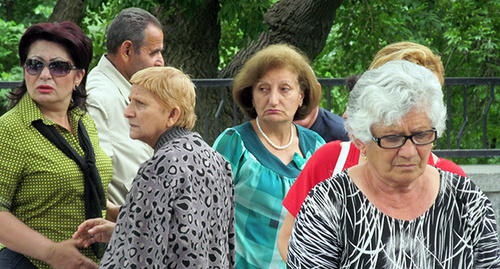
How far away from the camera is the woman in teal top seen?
136 inches

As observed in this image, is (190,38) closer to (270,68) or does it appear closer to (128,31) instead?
(128,31)

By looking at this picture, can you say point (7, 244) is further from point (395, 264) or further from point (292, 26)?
point (292, 26)

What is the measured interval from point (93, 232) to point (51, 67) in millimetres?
784

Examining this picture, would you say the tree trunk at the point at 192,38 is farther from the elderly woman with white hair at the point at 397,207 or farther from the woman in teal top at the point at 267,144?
the elderly woman with white hair at the point at 397,207

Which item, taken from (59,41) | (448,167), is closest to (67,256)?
(59,41)

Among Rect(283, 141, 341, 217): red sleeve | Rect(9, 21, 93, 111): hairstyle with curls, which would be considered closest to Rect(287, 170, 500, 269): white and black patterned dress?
Rect(283, 141, 341, 217): red sleeve

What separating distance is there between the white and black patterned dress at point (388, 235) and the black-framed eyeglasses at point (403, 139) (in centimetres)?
19

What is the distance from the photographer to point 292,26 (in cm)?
802

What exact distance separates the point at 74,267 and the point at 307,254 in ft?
3.71

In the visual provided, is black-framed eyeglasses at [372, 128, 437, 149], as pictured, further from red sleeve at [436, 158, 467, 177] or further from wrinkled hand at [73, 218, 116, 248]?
wrinkled hand at [73, 218, 116, 248]

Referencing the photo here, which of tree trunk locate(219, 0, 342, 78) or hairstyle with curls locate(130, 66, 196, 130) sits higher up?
tree trunk locate(219, 0, 342, 78)

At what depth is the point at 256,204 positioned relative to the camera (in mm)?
3477

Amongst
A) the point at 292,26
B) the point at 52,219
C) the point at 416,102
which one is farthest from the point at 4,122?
the point at 292,26

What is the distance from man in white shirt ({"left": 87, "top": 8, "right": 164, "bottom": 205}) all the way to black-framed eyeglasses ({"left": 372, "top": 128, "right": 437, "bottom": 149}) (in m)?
1.66
